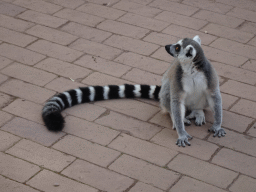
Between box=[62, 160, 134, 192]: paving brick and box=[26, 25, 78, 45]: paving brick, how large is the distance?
8.13 feet

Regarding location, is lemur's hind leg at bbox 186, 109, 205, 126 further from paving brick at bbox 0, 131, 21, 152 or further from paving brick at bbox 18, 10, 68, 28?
paving brick at bbox 18, 10, 68, 28

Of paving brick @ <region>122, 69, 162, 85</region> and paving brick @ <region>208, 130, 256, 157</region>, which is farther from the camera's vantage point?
paving brick @ <region>122, 69, 162, 85</region>

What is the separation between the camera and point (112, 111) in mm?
4969

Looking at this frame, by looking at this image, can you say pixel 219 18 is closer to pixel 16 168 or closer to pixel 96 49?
pixel 96 49

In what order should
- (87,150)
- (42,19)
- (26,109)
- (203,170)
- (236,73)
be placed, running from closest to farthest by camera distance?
(203,170) → (87,150) → (26,109) → (236,73) → (42,19)

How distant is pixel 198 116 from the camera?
4.83 m

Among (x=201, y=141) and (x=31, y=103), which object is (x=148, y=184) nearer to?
(x=201, y=141)

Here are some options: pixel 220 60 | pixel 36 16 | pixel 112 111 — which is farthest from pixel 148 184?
pixel 36 16

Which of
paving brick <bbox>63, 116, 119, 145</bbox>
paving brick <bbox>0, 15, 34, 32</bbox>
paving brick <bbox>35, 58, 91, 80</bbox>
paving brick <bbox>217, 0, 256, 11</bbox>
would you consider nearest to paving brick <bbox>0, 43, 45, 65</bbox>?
paving brick <bbox>35, 58, 91, 80</bbox>

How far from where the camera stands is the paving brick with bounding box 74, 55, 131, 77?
18.5ft

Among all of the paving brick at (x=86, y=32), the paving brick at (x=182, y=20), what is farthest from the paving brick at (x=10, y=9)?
the paving brick at (x=182, y=20)

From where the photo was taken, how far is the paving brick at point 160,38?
621 cm

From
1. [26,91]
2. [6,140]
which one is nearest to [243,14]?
[26,91]

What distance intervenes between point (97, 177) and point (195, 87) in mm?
1328
